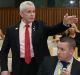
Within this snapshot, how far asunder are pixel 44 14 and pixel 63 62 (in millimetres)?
9922

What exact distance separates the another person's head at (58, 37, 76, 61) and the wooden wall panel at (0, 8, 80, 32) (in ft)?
30.7

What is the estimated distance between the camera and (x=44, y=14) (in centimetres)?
1252

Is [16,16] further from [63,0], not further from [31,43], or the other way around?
[31,43]

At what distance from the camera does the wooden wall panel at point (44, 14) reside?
40.1 ft

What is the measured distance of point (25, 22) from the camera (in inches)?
130

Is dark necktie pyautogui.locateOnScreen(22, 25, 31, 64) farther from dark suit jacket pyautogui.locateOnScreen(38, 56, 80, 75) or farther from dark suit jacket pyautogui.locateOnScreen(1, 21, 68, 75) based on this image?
dark suit jacket pyautogui.locateOnScreen(38, 56, 80, 75)

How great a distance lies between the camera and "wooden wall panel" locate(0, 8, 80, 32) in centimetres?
1224

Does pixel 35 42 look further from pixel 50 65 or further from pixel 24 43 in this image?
pixel 50 65

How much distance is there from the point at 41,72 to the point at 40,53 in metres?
0.44

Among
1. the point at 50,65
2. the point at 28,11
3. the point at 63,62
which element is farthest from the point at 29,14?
the point at 63,62

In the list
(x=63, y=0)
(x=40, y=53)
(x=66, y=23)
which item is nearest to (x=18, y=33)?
(x=40, y=53)

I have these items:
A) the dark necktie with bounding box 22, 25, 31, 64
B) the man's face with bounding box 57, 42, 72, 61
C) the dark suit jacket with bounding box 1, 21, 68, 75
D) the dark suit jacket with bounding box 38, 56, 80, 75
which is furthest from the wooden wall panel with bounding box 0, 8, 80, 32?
the man's face with bounding box 57, 42, 72, 61

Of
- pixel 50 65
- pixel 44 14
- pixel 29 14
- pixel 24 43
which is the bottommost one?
pixel 44 14

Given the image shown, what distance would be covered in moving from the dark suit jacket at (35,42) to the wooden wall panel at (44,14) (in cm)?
885
